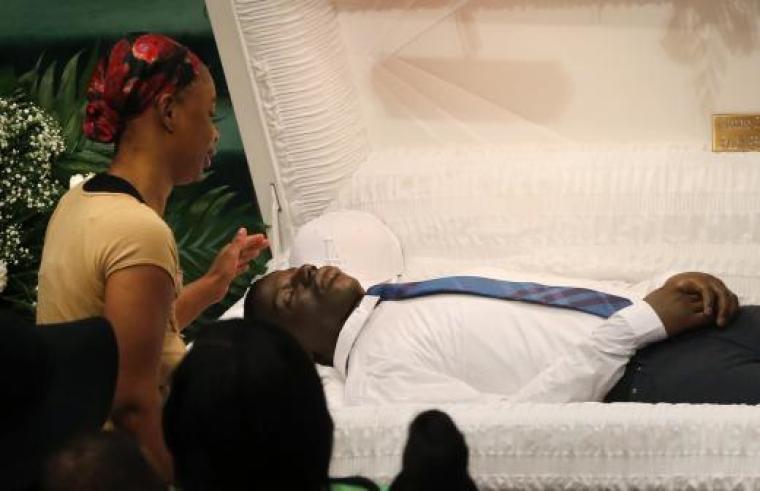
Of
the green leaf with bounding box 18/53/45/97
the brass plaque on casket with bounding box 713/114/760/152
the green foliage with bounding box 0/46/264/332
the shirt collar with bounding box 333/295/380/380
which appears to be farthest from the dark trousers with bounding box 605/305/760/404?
the green leaf with bounding box 18/53/45/97

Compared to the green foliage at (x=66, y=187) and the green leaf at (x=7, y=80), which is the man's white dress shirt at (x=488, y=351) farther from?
the green leaf at (x=7, y=80)

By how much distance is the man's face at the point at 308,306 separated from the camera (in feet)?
7.76

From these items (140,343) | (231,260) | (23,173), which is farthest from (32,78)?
(140,343)

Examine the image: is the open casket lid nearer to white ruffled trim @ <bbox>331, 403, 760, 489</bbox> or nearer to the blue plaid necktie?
the blue plaid necktie

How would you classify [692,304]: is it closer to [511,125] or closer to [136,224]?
[511,125]

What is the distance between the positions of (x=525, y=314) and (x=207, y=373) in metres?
1.36

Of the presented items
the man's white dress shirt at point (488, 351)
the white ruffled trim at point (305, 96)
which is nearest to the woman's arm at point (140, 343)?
the man's white dress shirt at point (488, 351)

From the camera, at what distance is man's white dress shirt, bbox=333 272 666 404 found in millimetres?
2066

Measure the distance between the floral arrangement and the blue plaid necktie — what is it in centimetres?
132

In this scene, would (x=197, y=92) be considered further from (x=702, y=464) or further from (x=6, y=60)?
Result: (x=6, y=60)

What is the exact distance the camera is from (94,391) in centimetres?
122

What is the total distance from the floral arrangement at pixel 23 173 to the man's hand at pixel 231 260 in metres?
1.22

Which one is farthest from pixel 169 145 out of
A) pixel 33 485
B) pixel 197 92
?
pixel 33 485

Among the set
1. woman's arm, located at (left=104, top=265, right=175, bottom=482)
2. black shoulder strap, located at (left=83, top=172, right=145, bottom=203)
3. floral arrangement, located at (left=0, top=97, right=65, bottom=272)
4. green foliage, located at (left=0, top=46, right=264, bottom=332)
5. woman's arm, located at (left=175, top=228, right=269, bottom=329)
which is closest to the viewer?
woman's arm, located at (left=104, top=265, right=175, bottom=482)
